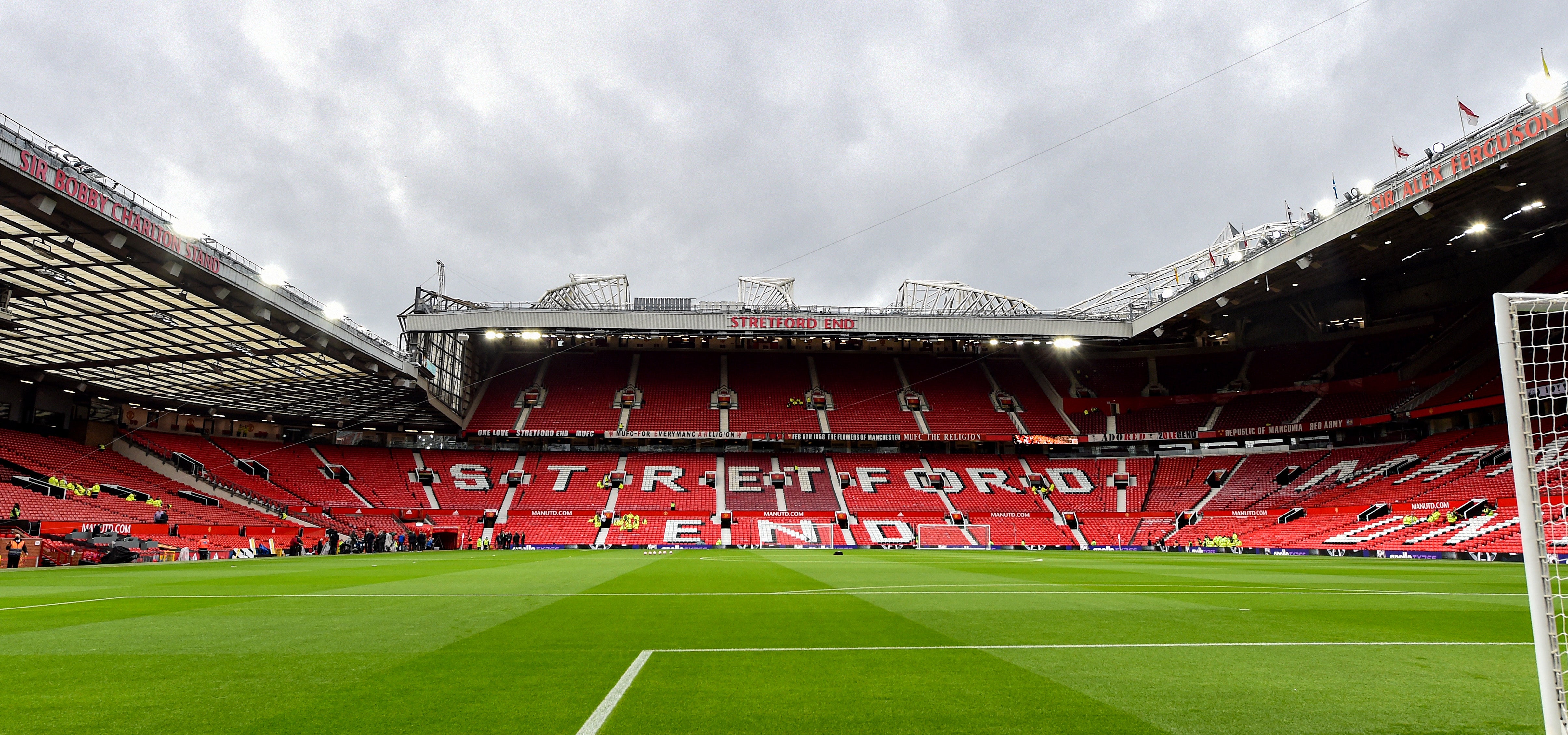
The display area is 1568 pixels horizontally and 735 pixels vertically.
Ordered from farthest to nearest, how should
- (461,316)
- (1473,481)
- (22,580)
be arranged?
(461,316), (1473,481), (22,580)

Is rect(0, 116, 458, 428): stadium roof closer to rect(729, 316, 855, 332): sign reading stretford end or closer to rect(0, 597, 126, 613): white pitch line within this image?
rect(0, 597, 126, 613): white pitch line

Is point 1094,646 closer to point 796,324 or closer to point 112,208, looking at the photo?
point 112,208

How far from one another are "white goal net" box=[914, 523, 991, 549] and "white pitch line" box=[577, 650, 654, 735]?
36675 mm

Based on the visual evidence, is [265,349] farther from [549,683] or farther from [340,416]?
[549,683]

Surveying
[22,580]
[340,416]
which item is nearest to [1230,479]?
[22,580]

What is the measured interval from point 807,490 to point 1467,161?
34.4 meters

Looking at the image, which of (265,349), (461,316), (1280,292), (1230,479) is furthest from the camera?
(1230,479)

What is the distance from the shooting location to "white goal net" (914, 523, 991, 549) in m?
41.2

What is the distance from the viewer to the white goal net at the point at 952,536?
135 ft

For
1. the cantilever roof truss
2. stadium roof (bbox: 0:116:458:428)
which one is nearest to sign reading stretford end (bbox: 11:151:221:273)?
stadium roof (bbox: 0:116:458:428)

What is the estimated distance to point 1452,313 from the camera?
136 ft

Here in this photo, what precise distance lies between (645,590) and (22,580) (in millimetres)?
14283

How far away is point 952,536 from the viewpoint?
138 ft

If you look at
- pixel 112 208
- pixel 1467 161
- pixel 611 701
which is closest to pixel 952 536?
pixel 1467 161
